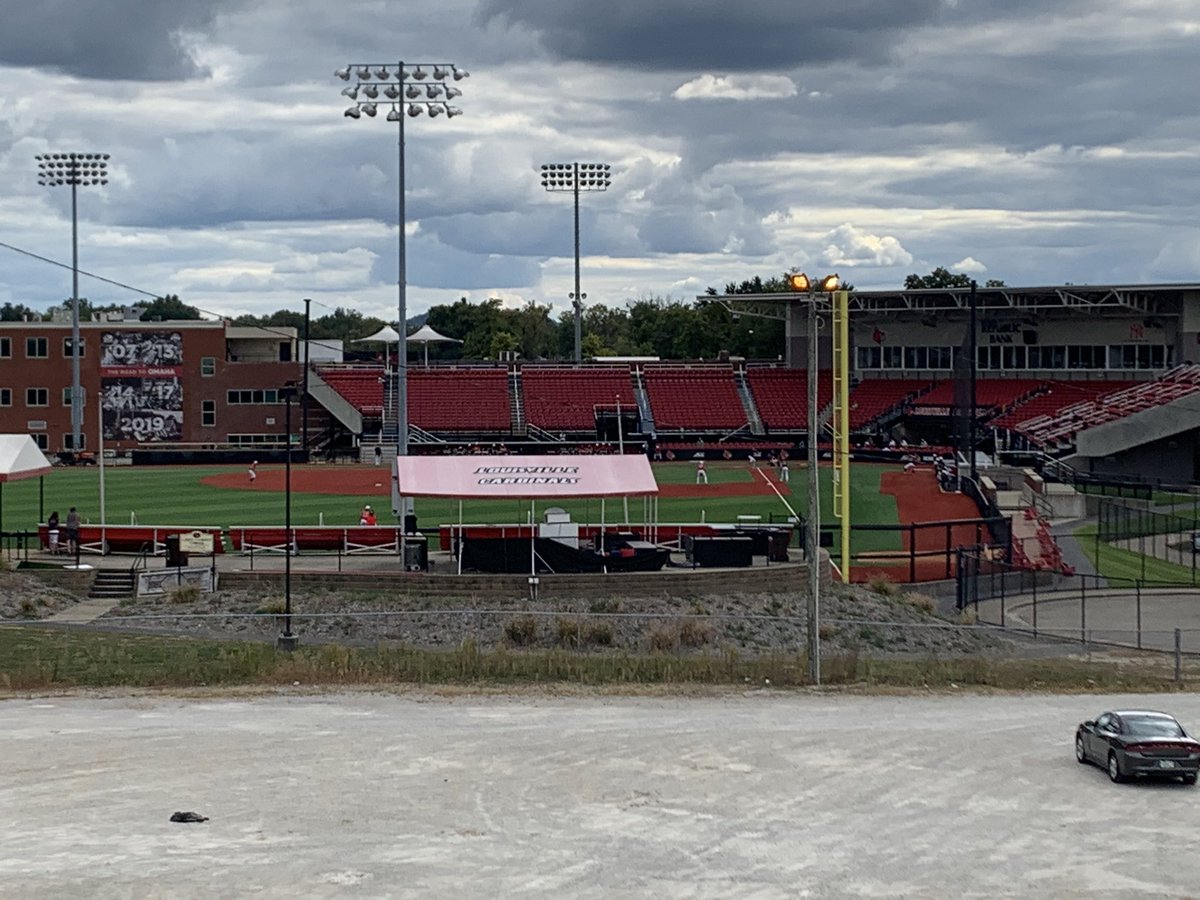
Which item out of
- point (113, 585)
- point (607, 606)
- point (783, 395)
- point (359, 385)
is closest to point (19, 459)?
point (113, 585)

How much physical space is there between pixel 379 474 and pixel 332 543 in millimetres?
36250

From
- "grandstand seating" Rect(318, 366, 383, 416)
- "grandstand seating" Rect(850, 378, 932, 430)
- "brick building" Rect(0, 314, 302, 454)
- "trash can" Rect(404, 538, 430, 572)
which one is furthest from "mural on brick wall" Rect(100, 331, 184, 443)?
"trash can" Rect(404, 538, 430, 572)

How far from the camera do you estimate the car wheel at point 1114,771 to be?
961 inches

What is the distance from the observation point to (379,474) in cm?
8619

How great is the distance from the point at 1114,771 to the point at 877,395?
274 ft

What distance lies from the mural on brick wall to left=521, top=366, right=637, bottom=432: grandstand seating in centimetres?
2253

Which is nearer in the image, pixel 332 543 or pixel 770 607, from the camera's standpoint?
pixel 770 607

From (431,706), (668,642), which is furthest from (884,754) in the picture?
(668,642)

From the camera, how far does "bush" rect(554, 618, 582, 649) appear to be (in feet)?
130

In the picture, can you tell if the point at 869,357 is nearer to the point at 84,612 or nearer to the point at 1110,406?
the point at 1110,406

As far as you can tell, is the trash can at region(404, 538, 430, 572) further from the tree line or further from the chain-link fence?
the tree line

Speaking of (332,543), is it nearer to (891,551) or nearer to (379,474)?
(891,551)

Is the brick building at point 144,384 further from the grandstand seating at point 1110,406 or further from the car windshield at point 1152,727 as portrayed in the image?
the car windshield at point 1152,727

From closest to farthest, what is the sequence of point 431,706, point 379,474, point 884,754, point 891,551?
point 884,754 → point 431,706 → point 891,551 → point 379,474
